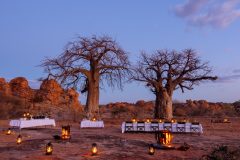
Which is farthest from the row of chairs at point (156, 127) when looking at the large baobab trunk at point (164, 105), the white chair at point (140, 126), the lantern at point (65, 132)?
the large baobab trunk at point (164, 105)

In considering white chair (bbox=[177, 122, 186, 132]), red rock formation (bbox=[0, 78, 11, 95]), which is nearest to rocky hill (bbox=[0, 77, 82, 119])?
red rock formation (bbox=[0, 78, 11, 95])

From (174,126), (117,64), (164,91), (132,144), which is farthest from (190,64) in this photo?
(132,144)

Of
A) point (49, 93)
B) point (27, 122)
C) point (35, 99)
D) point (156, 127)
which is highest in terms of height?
point (49, 93)

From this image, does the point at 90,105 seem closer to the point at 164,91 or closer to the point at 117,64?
the point at 117,64

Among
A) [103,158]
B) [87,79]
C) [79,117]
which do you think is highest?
[87,79]

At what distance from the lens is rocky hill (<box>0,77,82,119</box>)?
4022cm

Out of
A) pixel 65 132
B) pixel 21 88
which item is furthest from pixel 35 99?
pixel 65 132

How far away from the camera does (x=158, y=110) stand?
3259 centimetres

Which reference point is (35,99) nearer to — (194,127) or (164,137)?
(194,127)

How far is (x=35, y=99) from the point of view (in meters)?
45.2

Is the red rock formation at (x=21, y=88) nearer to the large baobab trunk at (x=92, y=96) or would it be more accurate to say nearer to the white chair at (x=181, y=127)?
the large baobab trunk at (x=92, y=96)

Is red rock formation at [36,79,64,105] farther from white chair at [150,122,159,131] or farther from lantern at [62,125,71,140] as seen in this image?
lantern at [62,125,71,140]

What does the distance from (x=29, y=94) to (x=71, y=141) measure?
3340 cm

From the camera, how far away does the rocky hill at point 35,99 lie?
4022cm
